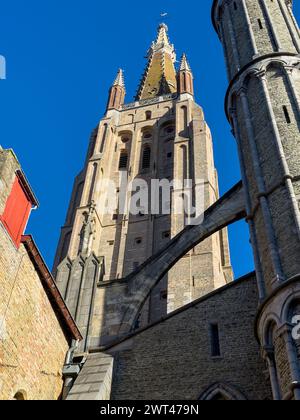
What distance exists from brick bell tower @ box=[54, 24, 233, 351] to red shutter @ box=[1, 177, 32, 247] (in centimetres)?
458

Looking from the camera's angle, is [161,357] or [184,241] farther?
[184,241]

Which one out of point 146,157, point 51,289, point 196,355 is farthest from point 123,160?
point 196,355

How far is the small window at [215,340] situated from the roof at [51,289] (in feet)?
10.7

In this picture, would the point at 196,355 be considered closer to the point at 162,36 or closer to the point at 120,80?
the point at 120,80

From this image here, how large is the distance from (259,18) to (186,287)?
1002 cm

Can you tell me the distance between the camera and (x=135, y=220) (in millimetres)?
26719

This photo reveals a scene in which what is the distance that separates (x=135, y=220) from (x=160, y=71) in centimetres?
2169

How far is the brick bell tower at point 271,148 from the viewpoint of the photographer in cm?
901

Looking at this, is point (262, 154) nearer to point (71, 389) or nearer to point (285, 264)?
point (285, 264)

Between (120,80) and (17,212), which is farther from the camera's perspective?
(120,80)

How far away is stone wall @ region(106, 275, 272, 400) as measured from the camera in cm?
1070

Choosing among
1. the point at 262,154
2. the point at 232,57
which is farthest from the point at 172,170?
the point at 262,154

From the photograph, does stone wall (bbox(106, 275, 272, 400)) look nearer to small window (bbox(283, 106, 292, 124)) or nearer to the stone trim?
the stone trim

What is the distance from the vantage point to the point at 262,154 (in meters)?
12.5
